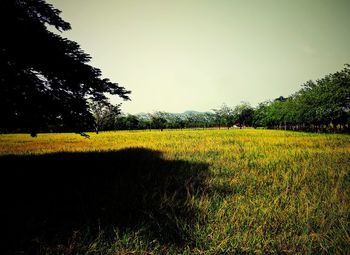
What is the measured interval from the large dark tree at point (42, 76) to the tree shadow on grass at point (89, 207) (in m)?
2.08

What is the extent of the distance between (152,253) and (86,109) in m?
6.56

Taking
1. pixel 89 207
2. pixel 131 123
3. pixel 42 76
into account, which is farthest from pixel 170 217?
pixel 131 123

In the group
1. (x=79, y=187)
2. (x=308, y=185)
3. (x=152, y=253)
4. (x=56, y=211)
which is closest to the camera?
(x=152, y=253)

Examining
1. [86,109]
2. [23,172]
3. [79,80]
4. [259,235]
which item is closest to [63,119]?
[86,109]

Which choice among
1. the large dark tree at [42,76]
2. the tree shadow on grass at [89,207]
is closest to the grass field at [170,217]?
the tree shadow on grass at [89,207]

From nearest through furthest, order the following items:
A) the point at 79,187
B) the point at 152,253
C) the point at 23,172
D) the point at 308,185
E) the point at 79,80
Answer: the point at 152,253 < the point at 79,187 < the point at 308,185 < the point at 23,172 < the point at 79,80

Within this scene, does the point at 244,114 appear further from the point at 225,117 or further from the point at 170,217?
the point at 170,217

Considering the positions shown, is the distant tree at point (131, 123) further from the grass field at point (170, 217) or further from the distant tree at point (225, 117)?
the grass field at point (170, 217)

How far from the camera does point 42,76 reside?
288 inches

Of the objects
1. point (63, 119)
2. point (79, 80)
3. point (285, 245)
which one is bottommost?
point (285, 245)

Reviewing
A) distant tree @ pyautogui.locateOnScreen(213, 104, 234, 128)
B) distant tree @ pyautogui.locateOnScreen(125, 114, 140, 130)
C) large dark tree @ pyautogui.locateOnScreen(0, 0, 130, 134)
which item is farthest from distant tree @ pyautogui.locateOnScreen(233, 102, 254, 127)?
large dark tree @ pyautogui.locateOnScreen(0, 0, 130, 134)

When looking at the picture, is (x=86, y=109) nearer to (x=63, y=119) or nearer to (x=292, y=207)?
(x=63, y=119)

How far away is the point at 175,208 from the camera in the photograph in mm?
3518

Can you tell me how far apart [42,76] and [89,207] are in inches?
236
